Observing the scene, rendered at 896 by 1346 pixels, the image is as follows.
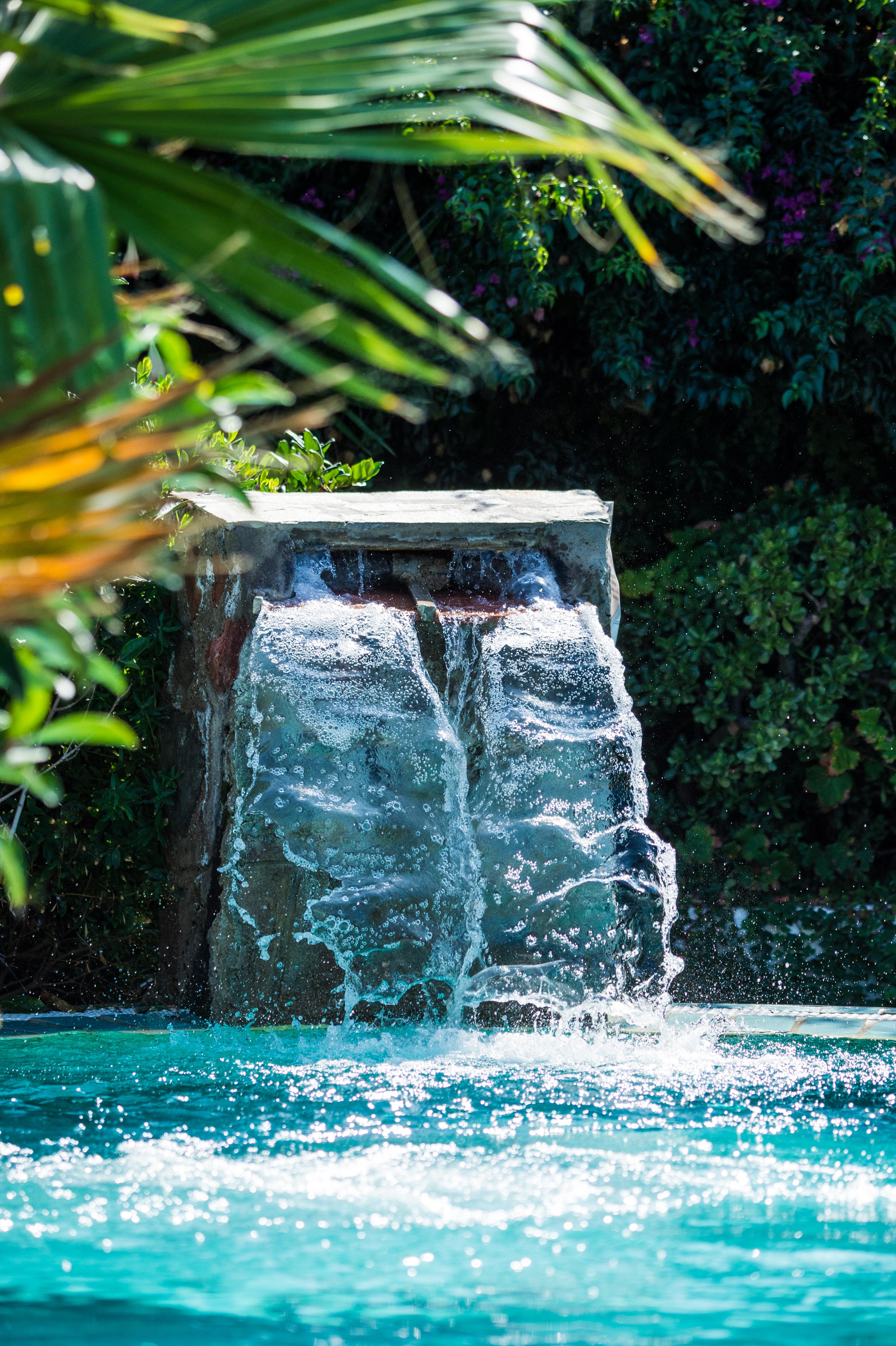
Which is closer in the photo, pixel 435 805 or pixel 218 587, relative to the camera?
pixel 435 805

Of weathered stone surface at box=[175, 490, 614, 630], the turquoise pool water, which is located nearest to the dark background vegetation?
weathered stone surface at box=[175, 490, 614, 630]

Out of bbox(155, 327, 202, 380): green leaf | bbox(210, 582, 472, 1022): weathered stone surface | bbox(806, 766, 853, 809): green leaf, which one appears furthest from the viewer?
bbox(806, 766, 853, 809): green leaf

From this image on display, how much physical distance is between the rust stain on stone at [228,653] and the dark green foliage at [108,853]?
0.40 m

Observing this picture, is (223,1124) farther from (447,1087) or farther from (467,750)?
(467,750)

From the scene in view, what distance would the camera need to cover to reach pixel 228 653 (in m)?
4.94

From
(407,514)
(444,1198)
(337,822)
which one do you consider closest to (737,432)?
(407,514)

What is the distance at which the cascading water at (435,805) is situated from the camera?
4.65 m

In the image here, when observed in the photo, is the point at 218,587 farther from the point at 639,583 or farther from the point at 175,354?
the point at 639,583

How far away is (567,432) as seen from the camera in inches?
344

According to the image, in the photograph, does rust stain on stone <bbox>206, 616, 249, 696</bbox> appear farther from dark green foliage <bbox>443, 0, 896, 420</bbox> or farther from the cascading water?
dark green foliage <bbox>443, 0, 896, 420</bbox>

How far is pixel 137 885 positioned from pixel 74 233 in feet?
14.4

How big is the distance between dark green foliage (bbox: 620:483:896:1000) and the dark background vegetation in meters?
0.02

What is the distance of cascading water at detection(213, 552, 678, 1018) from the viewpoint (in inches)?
183

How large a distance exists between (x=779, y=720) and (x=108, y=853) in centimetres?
383
